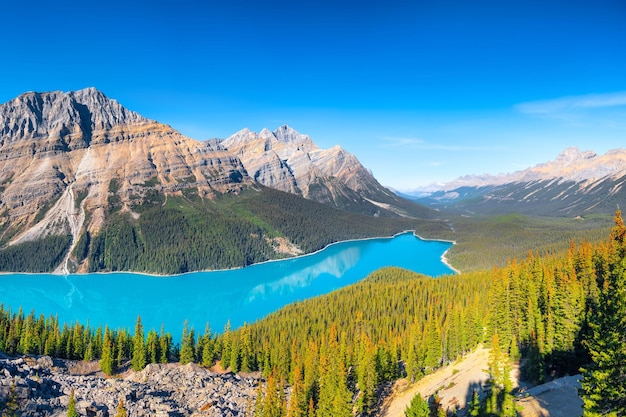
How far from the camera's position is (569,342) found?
49.1 meters

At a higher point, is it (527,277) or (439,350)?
(527,277)

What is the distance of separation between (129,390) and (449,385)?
156 feet

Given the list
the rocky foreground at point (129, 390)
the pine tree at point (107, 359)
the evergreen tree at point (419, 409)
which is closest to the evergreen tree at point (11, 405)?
the rocky foreground at point (129, 390)

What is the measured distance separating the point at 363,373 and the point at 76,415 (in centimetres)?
3981

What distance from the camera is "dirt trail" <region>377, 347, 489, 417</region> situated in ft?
169

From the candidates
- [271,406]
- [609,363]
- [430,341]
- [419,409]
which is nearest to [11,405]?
[271,406]

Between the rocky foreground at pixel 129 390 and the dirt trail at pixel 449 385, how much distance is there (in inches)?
864

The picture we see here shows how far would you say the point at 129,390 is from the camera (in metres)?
62.3

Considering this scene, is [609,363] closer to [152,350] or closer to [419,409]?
[419,409]

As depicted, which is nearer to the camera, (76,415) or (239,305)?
(76,415)

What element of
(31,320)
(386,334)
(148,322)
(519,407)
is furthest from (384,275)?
(519,407)

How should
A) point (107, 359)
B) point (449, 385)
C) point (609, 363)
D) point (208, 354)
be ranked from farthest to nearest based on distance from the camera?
point (208, 354) < point (107, 359) < point (449, 385) < point (609, 363)

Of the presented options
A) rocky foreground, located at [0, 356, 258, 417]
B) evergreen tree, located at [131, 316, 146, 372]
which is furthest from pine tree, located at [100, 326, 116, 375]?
evergreen tree, located at [131, 316, 146, 372]

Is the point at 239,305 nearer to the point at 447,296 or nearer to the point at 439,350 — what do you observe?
the point at 447,296
